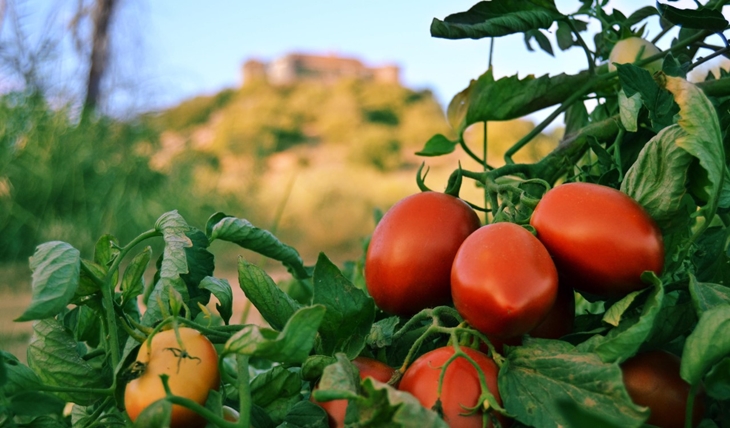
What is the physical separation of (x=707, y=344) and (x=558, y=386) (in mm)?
53

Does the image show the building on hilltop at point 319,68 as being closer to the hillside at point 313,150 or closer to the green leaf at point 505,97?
the hillside at point 313,150

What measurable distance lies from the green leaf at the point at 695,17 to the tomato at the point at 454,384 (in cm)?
22

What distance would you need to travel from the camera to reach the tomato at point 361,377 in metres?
0.28

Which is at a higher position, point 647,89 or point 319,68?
point 647,89

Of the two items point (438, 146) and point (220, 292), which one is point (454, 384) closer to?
point (220, 292)

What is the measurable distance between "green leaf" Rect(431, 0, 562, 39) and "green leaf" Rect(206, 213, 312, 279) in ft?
0.48

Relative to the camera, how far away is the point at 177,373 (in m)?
0.25

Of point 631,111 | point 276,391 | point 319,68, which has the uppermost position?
point 631,111

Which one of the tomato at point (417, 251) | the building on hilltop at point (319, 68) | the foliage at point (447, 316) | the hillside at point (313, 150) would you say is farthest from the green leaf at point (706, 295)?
the building on hilltop at point (319, 68)

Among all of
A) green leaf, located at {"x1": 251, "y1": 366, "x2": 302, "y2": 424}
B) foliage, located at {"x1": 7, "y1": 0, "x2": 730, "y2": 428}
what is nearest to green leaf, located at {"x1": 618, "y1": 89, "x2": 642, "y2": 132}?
foliage, located at {"x1": 7, "y1": 0, "x2": 730, "y2": 428}

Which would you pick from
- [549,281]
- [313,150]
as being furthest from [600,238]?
[313,150]

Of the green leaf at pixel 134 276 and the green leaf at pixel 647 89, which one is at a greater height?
the green leaf at pixel 647 89

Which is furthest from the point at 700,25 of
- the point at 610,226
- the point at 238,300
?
the point at 238,300

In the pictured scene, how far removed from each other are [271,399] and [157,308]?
7cm
